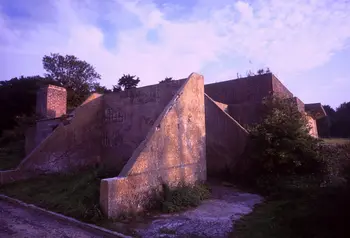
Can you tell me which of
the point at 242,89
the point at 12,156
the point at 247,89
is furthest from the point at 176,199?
the point at 12,156

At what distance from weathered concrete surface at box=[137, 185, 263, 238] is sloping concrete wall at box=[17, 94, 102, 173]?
19.4 feet

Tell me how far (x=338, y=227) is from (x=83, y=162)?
9636 millimetres

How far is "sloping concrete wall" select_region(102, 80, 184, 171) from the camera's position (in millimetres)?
10167

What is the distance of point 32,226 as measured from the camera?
599cm

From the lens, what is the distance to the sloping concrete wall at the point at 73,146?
1016cm

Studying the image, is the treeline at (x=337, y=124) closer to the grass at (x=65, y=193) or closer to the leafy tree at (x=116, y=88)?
the leafy tree at (x=116, y=88)

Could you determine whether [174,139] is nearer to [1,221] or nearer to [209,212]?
[209,212]

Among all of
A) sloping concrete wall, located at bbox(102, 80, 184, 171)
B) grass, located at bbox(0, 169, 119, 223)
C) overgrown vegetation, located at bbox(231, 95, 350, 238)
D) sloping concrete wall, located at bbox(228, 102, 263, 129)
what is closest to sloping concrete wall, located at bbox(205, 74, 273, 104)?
sloping concrete wall, located at bbox(228, 102, 263, 129)

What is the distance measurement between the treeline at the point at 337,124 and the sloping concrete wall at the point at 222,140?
81.7ft

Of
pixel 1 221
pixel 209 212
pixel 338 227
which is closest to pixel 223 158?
pixel 209 212

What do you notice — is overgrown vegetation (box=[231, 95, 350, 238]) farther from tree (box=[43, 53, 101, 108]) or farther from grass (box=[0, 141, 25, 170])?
tree (box=[43, 53, 101, 108])

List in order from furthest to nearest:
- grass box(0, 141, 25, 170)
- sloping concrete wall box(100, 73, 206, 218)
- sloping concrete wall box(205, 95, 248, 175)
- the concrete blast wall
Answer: grass box(0, 141, 25, 170)
sloping concrete wall box(205, 95, 248, 175)
the concrete blast wall
sloping concrete wall box(100, 73, 206, 218)

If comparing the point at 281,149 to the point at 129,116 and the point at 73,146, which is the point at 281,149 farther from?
the point at 73,146

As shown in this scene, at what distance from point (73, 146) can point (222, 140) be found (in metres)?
6.29
